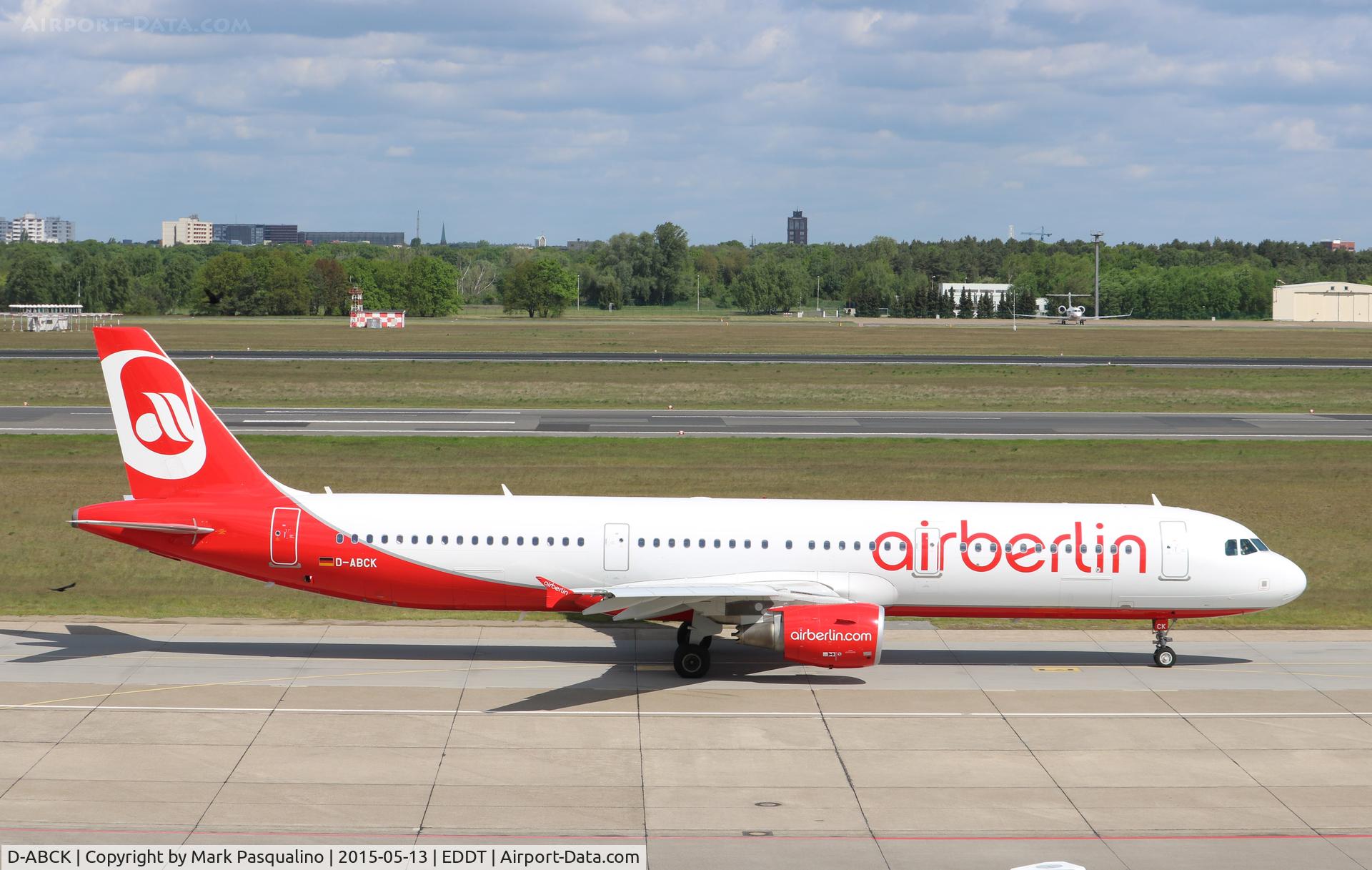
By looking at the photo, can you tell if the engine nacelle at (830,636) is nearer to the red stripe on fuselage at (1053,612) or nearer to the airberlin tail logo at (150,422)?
the red stripe on fuselage at (1053,612)

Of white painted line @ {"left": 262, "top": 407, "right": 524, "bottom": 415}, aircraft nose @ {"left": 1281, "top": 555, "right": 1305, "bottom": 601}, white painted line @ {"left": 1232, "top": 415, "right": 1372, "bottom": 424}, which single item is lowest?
aircraft nose @ {"left": 1281, "top": 555, "right": 1305, "bottom": 601}

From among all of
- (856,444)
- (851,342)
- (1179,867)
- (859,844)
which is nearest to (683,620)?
(859,844)

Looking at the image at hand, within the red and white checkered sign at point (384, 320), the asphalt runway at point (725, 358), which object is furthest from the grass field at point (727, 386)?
the red and white checkered sign at point (384, 320)

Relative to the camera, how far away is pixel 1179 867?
18547 mm

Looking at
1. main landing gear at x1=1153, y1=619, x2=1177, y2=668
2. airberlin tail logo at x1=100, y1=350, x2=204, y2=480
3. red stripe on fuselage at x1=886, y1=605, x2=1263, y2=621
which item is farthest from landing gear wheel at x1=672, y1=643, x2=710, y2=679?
airberlin tail logo at x1=100, y1=350, x2=204, y2=480

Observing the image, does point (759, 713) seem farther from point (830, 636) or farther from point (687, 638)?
point (687, 638)

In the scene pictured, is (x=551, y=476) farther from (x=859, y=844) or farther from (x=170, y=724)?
(x=859, y=844)

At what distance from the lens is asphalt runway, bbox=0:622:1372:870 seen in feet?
64.0

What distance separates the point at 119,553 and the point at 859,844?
1082 inches

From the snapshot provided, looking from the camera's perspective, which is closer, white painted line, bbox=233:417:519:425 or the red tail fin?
the red tail fin

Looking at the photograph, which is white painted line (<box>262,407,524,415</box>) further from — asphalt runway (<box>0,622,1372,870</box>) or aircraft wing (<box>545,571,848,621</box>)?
aircraft wing (<box>545,571,848,621</box>)

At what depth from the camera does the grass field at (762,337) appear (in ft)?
424

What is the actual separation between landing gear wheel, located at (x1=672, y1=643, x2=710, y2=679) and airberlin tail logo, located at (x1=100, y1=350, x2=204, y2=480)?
36.8 ft

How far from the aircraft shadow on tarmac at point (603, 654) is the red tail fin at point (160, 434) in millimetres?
3847
